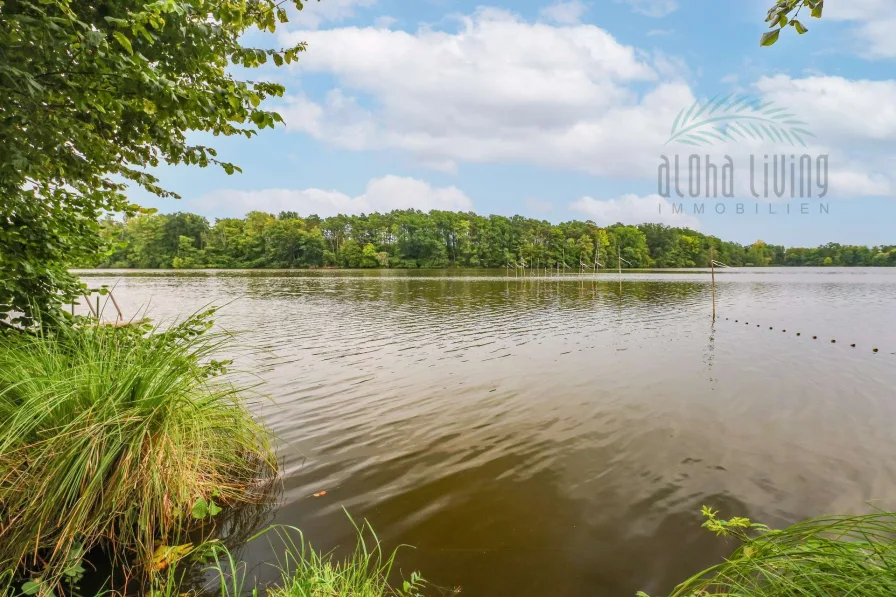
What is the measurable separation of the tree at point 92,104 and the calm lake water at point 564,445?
296 centimetres

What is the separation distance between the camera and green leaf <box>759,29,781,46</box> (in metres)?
2.55

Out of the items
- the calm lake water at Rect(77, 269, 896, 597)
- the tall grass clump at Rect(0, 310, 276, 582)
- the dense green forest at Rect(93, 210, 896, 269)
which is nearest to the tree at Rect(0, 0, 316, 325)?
the tall grass clump at Rect(0, 310, 276, 582)

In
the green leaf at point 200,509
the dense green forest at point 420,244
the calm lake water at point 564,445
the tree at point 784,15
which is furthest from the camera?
the dense green forest at point 420,244

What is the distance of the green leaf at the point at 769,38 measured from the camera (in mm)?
2553

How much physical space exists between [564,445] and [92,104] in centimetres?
768

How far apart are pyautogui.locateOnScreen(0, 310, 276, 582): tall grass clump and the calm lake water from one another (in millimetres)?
1028

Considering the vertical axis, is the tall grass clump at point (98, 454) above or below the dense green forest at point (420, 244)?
below

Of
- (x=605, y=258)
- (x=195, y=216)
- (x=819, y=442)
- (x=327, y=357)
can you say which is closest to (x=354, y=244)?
(x=195, y=216)

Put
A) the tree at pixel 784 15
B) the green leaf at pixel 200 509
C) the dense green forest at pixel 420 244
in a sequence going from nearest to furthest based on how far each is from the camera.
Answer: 1. the tree at pixel 784 15
2. the green leaf at pixel 200 509
3. the dense green forest at pixel 420 244

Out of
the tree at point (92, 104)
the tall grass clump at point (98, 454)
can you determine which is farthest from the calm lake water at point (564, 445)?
the tree at point (92, 104)

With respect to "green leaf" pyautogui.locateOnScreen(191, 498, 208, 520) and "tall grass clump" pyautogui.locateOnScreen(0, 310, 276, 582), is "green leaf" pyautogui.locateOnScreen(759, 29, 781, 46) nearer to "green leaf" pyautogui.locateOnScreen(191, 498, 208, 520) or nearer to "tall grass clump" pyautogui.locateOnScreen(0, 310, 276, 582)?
"tall grass clump" pyautogui.locateOnScreen(0, 310, 276, 582)

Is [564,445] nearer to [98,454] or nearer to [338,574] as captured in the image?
[338,574]

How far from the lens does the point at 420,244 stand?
395ft

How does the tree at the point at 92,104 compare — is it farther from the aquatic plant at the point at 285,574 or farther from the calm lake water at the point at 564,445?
the aquatic plant at the point at 285,574
